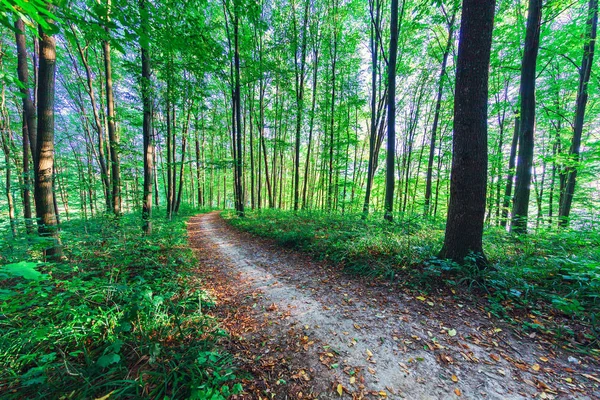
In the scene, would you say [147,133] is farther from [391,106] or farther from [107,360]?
[391,106]

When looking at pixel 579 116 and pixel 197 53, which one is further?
pixel 579 116

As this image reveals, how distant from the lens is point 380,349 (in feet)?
8.54

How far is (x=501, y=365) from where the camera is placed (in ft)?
7.57

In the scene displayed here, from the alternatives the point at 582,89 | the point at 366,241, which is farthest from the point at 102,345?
the point at 582,89

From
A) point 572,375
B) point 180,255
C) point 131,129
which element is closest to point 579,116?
point 572,375

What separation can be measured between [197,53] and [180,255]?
491 centimetres

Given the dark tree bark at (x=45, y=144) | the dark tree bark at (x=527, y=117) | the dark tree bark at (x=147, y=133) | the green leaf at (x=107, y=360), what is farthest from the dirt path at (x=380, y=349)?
the dark tree bark at (x=527, y=117)

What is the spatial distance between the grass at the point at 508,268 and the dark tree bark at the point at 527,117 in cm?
98

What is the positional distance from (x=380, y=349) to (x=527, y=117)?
8.36 m

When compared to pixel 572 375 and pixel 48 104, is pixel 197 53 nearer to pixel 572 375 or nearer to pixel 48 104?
pixel 48 104

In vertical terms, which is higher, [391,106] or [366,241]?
[391,106]

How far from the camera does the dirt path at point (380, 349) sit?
210cm

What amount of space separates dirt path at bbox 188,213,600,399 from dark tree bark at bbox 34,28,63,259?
11.4ft

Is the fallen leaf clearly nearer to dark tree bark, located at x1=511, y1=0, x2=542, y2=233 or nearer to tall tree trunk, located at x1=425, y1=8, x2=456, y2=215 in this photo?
dark tree bark, located at x1=511, y1=0, x2=542, y2=233
